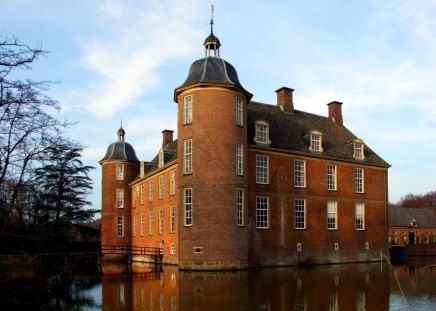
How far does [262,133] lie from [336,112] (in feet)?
37.9

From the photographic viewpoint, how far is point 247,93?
27.8m

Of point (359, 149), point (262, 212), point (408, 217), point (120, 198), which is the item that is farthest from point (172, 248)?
point (408, 217)

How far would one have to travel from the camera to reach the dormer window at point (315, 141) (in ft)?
105

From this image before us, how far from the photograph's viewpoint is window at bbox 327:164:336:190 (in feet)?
107

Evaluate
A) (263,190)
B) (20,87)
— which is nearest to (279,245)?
(263,190)

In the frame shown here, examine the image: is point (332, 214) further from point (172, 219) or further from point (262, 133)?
point (172, 219)

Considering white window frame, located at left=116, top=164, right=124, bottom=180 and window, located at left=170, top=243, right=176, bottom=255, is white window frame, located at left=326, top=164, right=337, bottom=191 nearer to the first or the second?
window, located at left=170, top=243, right=176, bottom=255

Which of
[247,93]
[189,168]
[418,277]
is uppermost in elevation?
[247,93]

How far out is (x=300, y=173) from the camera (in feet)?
102

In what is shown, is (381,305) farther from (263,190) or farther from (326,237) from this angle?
(326,237)

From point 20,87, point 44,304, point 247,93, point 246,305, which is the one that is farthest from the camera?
point 247,93

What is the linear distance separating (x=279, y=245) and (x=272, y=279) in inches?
326

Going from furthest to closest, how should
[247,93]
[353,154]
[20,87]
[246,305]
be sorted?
[353,154] → [247,93] → [246,305] → [20,87]

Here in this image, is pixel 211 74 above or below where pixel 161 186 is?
above
